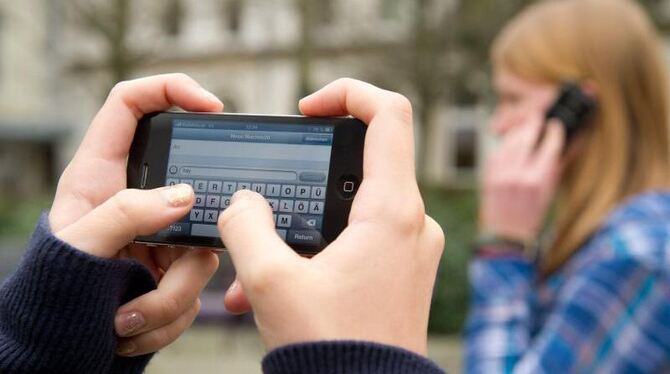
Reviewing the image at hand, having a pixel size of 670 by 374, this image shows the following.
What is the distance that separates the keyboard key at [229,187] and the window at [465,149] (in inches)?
648

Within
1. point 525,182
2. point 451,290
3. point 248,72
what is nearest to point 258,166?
point 525,182

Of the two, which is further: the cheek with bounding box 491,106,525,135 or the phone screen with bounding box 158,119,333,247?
the cheek with bounding box 491,106,525,135

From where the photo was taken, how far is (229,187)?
127cm

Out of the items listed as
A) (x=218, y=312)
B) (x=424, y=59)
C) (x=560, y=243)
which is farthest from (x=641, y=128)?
(x=424, y=59)

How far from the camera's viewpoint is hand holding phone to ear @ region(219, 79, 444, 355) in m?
0.94

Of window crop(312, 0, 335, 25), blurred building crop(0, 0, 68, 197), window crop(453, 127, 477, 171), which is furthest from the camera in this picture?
blurred building crop(0, 0, 68, 197)

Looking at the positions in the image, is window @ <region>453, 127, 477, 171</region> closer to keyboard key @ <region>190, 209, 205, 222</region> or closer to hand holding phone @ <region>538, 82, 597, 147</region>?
hand holding phone @ <region>538, 82, 597, 147</region>

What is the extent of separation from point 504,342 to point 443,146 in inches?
611

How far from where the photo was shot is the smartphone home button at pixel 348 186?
1229 millimetres

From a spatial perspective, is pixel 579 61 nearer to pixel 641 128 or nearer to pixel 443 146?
pixel 641 128

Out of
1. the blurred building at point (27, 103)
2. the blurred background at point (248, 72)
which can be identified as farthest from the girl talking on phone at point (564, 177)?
the blurred building at point (27, 103)

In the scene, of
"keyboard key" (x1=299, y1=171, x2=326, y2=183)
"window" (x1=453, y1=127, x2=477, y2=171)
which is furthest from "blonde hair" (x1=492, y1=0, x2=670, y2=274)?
"window" (x1=453, y1=127, x2=477, y2=171)

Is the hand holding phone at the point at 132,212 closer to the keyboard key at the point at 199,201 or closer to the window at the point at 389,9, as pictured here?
the keyboard key at the point at 199,201

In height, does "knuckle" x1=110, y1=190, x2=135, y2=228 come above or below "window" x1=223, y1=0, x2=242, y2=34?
above
